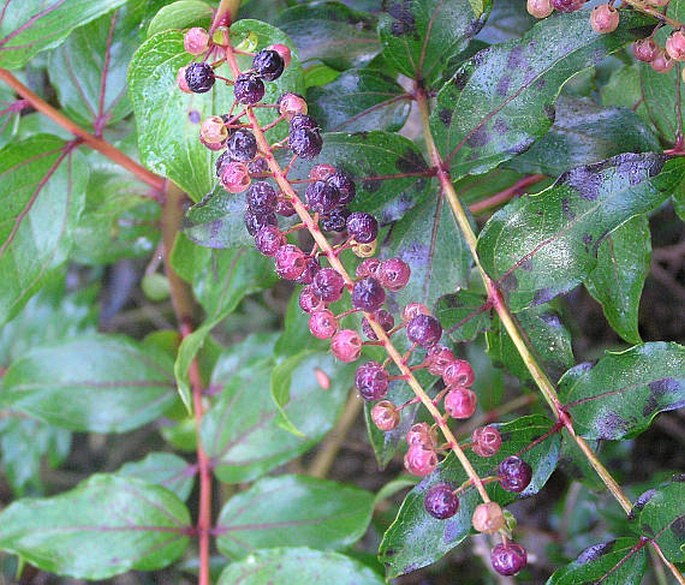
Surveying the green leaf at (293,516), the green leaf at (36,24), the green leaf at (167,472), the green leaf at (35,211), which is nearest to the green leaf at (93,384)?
the green leaf at (167,472)

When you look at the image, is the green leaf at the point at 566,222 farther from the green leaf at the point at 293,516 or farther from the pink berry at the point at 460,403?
the green leaf at the point at 293,516

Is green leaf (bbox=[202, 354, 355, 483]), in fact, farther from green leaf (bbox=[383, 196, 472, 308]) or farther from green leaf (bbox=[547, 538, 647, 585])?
green leaf (bbox=[547, 538, 647, 585])

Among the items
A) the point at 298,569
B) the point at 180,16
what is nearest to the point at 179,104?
the point at 180,16

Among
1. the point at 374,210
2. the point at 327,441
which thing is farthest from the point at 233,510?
the point at 374,210

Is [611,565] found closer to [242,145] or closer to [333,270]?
[333,270]

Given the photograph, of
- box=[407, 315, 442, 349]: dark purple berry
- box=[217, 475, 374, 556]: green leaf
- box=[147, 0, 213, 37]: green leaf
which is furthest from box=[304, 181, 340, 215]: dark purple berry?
box=[217, 475, 374, 556]: green leaf

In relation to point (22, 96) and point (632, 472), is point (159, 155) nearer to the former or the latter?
point (22, 96)
